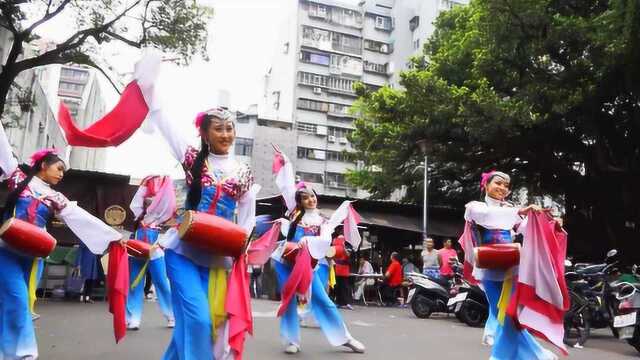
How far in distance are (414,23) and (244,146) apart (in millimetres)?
18760

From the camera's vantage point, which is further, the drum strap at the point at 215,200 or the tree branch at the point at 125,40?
the tree branch at the point at 125,40

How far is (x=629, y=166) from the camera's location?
16047 mm

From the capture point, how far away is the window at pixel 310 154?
45688 mm

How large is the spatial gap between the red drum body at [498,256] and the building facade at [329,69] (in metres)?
37.7

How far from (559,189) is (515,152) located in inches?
104

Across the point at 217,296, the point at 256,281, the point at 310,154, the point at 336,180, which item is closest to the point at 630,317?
the point at 217,296

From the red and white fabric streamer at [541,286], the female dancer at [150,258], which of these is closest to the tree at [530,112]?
the red and white fabric streamer at [541,286]

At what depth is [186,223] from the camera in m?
3.48

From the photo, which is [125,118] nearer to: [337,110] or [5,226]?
[5,226]

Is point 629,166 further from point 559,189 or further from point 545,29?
point 545,29

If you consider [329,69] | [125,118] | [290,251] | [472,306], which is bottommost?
[472,306]

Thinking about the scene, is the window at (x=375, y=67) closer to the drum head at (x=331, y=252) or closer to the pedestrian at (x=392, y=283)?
the pedestrian at (x=392, y=283)

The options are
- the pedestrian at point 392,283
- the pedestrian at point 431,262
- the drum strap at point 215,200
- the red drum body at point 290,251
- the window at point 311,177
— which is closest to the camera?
the drum strap at point 215,200

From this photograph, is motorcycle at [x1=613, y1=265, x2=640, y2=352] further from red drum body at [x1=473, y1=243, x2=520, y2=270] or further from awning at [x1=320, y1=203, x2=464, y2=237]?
awning at [x1=320, y1=203, x2=464, y2=237]
